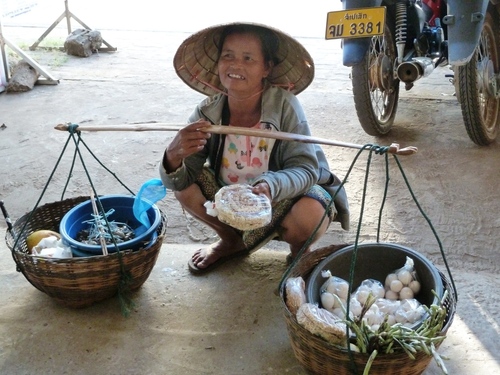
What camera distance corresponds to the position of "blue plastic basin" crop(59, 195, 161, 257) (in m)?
2.07

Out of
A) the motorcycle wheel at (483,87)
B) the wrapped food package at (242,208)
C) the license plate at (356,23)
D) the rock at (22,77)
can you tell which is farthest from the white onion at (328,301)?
the rock at (22,77)

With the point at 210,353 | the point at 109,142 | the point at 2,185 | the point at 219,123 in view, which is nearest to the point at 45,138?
the point at 109,142

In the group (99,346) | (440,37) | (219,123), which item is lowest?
(99,346)

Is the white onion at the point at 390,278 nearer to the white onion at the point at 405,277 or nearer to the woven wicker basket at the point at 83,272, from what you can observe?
the white onion at the point at 405,277

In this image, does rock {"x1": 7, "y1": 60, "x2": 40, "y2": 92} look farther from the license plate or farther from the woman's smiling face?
the woman's smiling face

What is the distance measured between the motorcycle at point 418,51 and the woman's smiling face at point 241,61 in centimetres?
104

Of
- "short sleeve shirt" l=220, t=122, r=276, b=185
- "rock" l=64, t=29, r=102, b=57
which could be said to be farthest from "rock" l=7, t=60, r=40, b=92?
"short sleeve shirt" l=220, t=122, r=276, b=185

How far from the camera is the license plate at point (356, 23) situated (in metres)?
2.87

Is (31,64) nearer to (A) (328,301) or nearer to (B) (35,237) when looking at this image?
(B) (35,237)

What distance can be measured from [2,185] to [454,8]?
2.53 m

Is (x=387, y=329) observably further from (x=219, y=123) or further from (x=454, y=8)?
(x=454, y=8)

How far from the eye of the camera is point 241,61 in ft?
6.64

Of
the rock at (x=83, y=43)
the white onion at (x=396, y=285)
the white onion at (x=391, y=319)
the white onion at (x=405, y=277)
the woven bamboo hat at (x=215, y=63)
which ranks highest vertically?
the woven bamboo hat at (x=215, y=63)

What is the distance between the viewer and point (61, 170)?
338 cm
